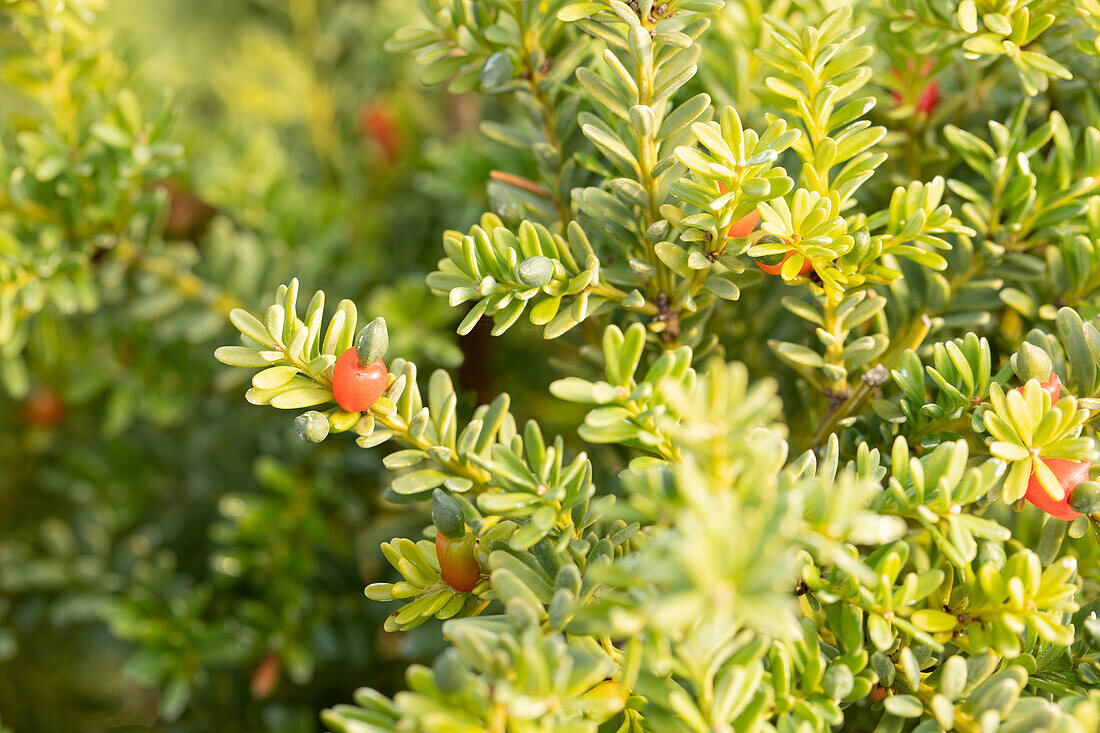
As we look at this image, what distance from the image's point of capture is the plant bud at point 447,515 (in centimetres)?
43

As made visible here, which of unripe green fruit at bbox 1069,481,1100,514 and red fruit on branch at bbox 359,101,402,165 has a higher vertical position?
unripe green fruit at bbox 1069,481,1100,514

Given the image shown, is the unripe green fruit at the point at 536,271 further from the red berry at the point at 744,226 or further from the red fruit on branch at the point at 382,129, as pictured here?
the red fruit on branch at the point at 382,129

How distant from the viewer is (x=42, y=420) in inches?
35.7

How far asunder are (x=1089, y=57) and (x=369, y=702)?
0.59 meters

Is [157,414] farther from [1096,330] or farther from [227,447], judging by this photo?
[1096,330]

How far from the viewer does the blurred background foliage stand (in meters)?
0.68

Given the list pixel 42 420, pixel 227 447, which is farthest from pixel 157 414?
pixel 42 420

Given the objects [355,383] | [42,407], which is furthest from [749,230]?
[42,407]

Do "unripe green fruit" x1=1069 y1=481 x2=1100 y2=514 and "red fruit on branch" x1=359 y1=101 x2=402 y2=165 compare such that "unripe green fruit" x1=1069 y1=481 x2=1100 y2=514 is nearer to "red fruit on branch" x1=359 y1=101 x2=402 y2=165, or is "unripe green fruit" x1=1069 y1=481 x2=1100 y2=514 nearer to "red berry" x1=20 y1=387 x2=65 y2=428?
"red fruit on branch" x1=359 y1=101 x2=402 y2=165

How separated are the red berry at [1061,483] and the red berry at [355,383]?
33 centimetres

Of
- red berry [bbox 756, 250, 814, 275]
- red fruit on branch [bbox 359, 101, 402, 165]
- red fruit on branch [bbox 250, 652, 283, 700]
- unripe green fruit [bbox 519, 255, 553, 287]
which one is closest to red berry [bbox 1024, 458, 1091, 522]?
red berry [bbox 756, 250, 814, 275]

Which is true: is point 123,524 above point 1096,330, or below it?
below

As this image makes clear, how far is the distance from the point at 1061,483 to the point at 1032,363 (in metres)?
0.06

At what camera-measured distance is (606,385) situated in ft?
1.23
